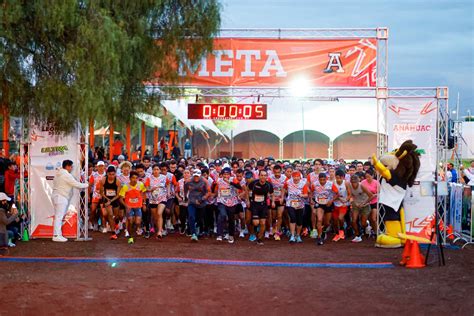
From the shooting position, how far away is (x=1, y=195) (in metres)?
13.0

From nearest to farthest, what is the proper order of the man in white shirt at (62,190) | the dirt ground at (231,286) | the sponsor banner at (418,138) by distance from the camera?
the dirt ground at (231,286)
the man in white shirt at (62,190)
the sponsor banner at (418,138)

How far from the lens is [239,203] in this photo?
15.6m

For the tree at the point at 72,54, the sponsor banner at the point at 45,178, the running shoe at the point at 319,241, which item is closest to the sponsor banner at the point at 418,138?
the running shoe at the point at 319,241

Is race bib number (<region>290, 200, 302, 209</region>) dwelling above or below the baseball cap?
below

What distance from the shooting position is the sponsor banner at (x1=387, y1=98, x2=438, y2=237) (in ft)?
47.9

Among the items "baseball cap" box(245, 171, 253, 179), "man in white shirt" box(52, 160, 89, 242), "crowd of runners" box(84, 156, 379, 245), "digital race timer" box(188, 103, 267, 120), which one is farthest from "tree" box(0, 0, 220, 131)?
"baseball cap" box(245, 171, 253, 179)

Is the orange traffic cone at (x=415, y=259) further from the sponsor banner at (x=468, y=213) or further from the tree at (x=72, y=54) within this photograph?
the tree at (x=72, y=54)

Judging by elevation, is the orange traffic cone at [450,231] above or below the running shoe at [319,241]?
above

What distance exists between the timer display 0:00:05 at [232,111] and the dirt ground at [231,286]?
3.22 m

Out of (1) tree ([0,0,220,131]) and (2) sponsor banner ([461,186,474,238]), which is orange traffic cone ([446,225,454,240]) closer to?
(2) sponsor banner ([461,186,474,238])

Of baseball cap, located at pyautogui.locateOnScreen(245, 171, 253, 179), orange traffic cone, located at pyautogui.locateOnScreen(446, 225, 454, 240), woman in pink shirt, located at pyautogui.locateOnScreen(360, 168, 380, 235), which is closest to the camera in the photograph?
orange traffic cone, located at pyautogui.locateOnScreen(446, 225, 454, 240)

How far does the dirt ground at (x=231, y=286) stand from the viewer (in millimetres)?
8336

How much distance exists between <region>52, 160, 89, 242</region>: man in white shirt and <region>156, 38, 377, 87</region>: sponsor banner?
3.54 m

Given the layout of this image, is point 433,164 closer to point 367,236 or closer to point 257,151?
point 367,236
